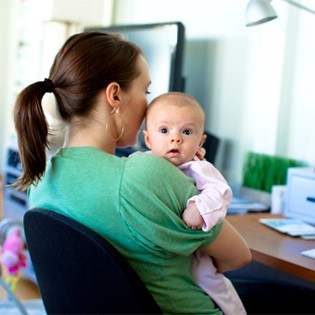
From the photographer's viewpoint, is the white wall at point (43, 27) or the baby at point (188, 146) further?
the white wall at point (43, 27)

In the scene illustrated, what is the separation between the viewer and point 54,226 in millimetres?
1011

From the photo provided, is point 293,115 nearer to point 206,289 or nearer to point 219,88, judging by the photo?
point 219,88

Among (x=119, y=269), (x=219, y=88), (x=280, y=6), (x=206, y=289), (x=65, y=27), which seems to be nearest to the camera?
(x=119, y=269)

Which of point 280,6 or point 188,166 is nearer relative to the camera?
point 188,166

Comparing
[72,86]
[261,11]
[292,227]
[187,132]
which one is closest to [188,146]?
[187,132]

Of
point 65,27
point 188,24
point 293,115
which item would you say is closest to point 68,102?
point 293,115

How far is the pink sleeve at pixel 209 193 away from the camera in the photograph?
40.9 inches

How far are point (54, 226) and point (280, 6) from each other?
68.2 inches

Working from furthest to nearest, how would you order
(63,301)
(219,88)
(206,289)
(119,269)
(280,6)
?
(219,88) → (280,6) → (206,289) → (63,301) → (119,269)

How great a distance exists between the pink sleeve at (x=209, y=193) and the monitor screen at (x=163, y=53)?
1.53 meters

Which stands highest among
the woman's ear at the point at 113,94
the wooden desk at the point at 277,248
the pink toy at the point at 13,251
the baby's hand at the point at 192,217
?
the woman's ear at the point at 113,94

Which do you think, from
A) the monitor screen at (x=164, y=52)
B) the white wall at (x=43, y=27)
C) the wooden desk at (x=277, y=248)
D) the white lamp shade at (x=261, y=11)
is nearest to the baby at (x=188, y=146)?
the wooden desk at (x=277, y=248)

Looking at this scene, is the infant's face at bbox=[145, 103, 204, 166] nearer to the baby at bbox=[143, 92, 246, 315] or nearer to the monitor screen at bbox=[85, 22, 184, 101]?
the baby at bbox=[143, 92, 246, 315]

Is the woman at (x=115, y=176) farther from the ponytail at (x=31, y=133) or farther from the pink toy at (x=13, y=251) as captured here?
the pink toy at (x=13, y=251)
